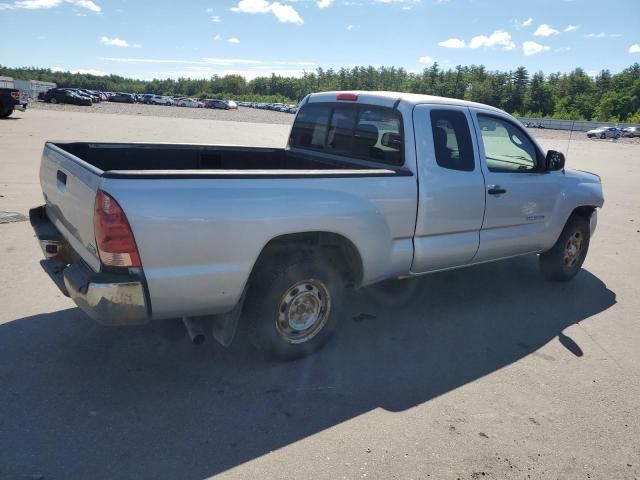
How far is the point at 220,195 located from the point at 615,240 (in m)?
7.66

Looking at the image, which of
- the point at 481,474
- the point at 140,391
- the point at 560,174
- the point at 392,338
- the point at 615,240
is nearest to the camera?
the point at 481,474

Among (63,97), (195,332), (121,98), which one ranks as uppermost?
(121,98)

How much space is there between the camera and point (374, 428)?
3.11m

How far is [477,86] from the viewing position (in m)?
120

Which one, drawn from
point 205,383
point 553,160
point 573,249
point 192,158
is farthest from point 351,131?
point 573,249

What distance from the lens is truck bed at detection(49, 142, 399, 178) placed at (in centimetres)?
442

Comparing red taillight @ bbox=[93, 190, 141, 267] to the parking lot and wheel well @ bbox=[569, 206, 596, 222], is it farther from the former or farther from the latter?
wheel well @ bbox=[569, 206, 596, 222]

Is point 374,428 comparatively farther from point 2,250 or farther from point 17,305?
point 2,250

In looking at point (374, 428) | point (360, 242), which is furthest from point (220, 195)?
point (374, 428)

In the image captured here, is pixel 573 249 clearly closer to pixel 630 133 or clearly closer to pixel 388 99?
pixel 388 99

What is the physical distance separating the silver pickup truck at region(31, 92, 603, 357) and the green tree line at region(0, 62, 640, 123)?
340 ft

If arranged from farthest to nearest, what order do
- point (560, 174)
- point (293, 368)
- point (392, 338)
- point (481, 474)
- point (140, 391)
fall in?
point (560, 174) < point (392, 338) < point (293, 368) < point (140, 391) < point (481, 474)

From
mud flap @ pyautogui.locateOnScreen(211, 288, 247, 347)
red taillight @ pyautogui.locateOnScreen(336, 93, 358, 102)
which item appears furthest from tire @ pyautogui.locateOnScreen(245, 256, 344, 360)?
red taillight @ pyautogui.locateOnScreen(336, 93, 358, 102)

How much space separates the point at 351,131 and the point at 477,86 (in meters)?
126
